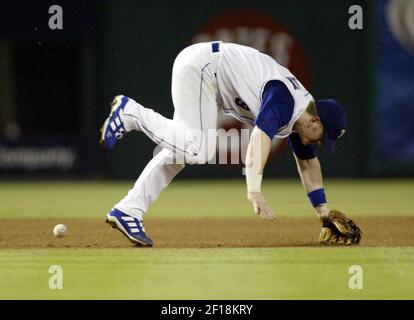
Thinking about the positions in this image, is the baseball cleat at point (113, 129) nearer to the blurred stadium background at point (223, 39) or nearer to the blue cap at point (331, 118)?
the blue cap at point (331, 118)

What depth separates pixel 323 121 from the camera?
21.8 feet


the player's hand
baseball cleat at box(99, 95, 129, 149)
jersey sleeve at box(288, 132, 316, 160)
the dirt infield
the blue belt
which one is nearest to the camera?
the player's hand

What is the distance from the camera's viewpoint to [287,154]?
1395cm

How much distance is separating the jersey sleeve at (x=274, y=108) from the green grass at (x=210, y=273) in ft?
2.79

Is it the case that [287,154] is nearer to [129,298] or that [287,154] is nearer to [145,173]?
[145,173]

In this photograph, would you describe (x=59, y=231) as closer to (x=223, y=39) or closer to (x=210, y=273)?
(x=210, y=273)

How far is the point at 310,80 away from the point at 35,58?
4.25 meters

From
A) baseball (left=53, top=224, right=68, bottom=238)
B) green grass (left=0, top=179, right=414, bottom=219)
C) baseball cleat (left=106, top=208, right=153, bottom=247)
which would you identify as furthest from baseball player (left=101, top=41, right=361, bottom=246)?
green grass (left=0, top=179, right=414, bottom=219)

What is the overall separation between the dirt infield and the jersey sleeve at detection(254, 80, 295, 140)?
1167 mm

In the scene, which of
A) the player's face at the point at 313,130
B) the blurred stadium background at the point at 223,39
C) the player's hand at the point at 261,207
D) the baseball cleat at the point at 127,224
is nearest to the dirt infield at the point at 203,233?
the baseball cleat at the point at 127,224

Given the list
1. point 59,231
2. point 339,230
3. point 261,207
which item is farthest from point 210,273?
point 59,231

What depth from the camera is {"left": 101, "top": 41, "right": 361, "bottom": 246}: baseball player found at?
21.7ft

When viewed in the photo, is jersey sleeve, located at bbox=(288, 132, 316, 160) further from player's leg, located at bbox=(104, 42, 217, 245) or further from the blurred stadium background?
the blurred stadium background

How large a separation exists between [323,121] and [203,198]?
5.33m
